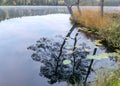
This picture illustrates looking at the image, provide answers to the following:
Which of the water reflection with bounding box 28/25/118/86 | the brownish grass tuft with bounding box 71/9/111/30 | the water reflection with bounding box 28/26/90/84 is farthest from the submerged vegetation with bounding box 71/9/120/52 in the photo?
the water reflection with bounding box 28/26/90/84

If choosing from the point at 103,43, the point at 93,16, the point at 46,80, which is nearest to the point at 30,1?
the point at 93,16

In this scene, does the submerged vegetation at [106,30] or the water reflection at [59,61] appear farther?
the submerged vegetation at [106,30]

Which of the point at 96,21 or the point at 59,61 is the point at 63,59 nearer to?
the point at 59,61

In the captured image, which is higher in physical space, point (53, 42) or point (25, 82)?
point (25, 82)

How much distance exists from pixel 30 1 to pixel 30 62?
5277cm

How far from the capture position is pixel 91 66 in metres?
7.34

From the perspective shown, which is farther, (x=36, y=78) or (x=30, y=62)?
(x=30, y=62)

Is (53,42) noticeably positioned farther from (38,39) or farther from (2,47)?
(2,47)

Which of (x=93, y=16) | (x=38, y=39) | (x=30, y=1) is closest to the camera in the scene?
(x=38, y=39)

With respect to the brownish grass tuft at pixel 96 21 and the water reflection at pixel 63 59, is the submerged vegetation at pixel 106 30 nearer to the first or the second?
the brownish grass tuft at pixel 96 21

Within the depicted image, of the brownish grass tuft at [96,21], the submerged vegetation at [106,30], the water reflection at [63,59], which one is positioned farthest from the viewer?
the brownish grass tuft at [96,21]

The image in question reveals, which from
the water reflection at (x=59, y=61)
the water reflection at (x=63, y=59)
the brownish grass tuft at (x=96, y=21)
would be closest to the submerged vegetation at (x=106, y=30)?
the brownish grass tuft at (x=96, y=21)

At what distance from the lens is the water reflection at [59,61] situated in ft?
21.8

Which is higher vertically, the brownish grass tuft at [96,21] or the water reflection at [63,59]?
the water reflection at [63,59]
